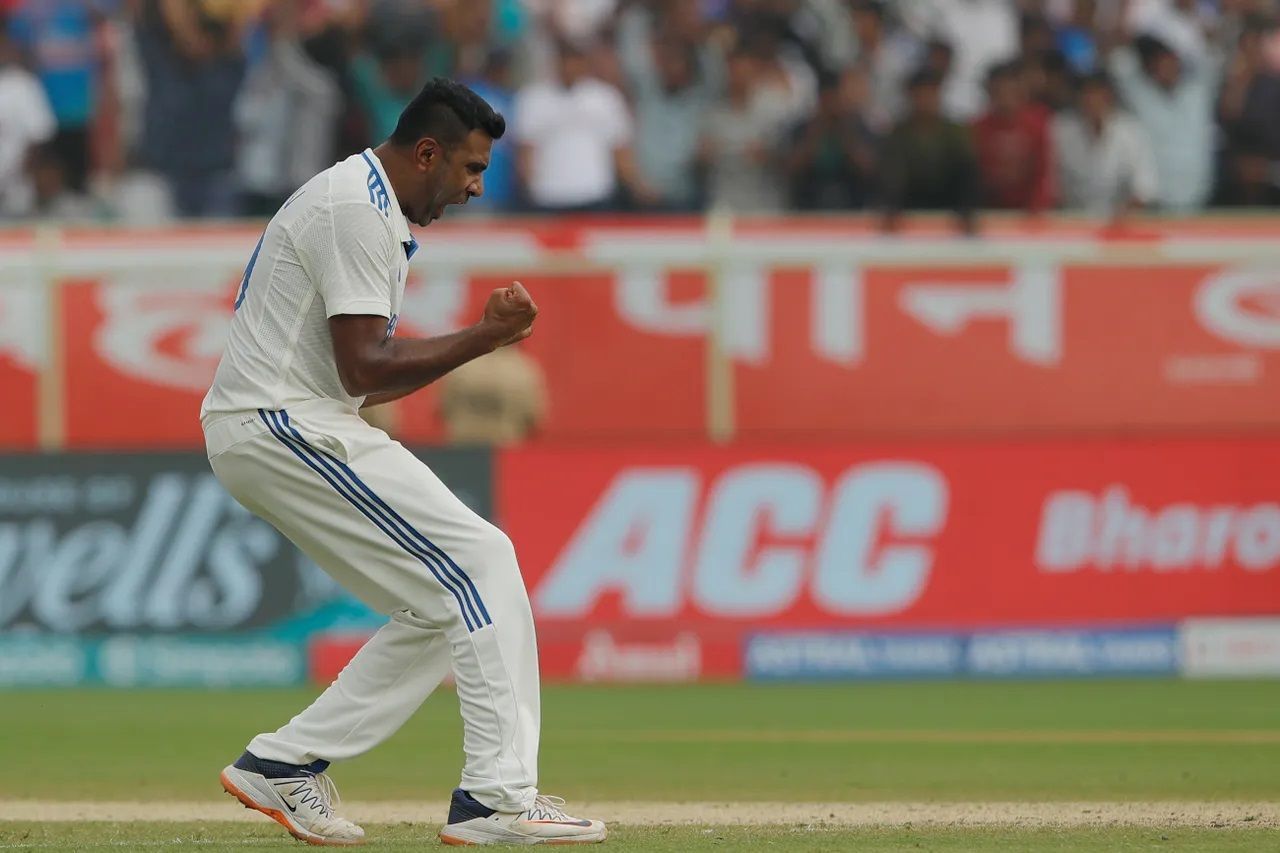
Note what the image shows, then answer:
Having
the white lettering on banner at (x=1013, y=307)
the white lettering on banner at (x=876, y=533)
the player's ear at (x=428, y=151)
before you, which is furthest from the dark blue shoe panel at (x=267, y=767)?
the white lettering on banner at (x=1013, y=307)

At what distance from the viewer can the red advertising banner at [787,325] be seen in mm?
14562

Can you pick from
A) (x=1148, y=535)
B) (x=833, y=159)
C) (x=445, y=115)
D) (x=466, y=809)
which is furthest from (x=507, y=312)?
(x=833, y=159)

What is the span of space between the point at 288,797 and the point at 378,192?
186cm

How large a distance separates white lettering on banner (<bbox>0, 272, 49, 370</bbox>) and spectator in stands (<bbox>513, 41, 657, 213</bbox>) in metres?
3.50

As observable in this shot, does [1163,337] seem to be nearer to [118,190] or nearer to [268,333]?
[118,190]

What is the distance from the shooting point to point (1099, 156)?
15680 millimetres

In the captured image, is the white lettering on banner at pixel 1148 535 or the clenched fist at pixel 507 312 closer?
the clenched fist at pixel 507 312

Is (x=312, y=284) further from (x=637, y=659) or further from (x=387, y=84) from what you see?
(x=387, y=84)

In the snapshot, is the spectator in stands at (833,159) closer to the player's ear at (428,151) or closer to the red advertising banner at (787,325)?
the red advertising banner at (787,325)

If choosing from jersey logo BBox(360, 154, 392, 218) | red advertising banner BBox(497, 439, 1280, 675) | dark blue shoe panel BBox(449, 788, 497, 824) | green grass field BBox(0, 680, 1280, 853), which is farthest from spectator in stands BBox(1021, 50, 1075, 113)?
dark blue shoe panel BBox(449, 788, 497, 824)

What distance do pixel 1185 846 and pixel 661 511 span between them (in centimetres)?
727

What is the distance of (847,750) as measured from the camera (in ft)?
32.0

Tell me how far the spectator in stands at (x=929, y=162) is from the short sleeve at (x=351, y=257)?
9097 mm

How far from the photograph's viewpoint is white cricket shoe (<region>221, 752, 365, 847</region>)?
657 centimetres
